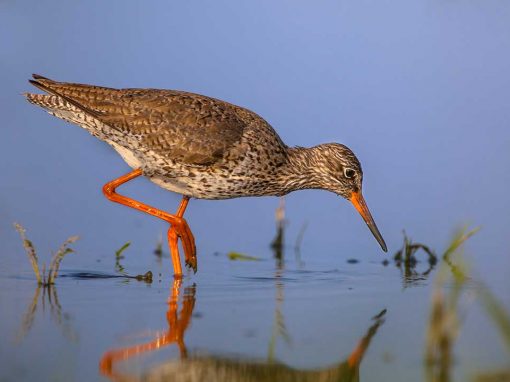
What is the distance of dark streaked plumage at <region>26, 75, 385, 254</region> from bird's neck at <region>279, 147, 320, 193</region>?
31mm

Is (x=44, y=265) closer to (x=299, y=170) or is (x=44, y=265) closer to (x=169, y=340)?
(x=169, y=340)

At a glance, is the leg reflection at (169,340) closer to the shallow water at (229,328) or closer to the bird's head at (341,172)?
the shallow water at (229,328)

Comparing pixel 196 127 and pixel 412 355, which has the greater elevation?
pixel 196 127

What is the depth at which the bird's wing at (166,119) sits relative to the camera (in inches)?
389

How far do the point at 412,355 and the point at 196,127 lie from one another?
4.95 metres

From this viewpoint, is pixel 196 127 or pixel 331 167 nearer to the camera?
pixel 196 127

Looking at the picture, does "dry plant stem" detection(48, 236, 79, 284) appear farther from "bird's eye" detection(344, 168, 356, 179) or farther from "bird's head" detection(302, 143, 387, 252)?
"bird's eye" detection(344, 168, 356, 179)

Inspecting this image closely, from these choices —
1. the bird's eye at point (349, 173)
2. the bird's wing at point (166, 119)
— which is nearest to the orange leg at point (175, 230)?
the bird's wing at point (166, 119)

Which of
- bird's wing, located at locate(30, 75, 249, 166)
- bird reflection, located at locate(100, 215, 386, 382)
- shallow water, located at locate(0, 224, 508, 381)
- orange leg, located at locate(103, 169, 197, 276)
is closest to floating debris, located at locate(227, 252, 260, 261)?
orange leg, located at locate(103, 169, 197, 276)

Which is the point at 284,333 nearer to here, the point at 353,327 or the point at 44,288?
the point at 353,327

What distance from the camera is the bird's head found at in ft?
35.2

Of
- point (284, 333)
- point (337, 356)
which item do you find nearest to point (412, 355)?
point (337, 356)

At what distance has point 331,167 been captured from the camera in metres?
10.8

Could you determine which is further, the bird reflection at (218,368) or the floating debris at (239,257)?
the floating debris at (239,257)
